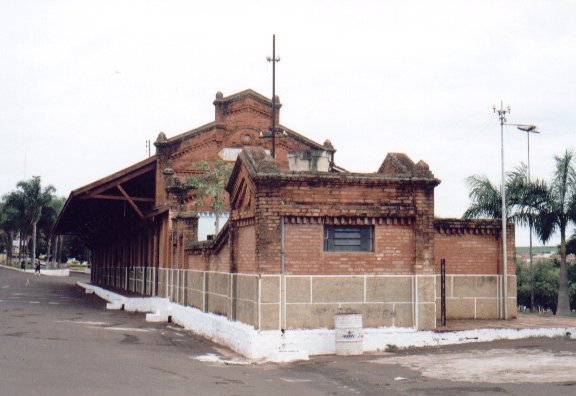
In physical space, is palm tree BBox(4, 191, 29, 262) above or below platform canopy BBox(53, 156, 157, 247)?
above

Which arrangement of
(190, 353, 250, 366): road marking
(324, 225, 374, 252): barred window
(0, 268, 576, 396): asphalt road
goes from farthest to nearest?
(324, 225, 374, 252): barred window
(190, 353, 250, 366): road marking
(0, 268, 576, 396): asphalt road

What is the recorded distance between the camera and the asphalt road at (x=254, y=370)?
1138 cm

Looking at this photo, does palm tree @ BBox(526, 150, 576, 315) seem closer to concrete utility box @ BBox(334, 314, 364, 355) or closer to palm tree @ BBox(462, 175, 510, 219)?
palm tree @ BBox(462, 175, 510, 219)

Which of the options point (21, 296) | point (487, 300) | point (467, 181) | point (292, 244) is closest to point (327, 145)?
point (467, 181)

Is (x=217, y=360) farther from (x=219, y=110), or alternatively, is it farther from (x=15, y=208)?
A: (x=15, y=208)

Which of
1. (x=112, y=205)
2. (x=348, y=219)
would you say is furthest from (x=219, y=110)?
(x=348, y=219)

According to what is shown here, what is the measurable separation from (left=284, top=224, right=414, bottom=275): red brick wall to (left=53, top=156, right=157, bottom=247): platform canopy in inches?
581

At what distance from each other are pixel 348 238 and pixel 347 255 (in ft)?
1.23

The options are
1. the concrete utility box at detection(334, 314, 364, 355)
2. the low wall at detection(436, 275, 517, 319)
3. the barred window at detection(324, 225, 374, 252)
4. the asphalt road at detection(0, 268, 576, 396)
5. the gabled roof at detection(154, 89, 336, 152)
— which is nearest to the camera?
the asphalt road at detection(0, 268, 576, 396)

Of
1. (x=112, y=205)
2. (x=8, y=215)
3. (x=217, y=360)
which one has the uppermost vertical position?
(x=8, y=215)

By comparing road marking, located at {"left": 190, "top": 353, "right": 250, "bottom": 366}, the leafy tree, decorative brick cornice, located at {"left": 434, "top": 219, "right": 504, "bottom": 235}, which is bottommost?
road marking, located at {"left": 190, "top": 353, "right": 250, "bottom": 366}

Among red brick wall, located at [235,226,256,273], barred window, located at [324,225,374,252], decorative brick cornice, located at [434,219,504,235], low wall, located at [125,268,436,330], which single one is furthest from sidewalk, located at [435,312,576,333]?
red brick wall, located at [235,226,256,273]

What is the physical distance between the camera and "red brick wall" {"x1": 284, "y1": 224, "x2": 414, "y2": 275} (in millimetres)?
16141

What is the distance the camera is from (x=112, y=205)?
39062 millimetres
